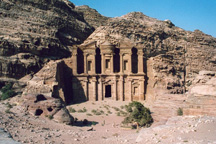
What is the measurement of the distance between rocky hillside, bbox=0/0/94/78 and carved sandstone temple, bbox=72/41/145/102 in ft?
21.6

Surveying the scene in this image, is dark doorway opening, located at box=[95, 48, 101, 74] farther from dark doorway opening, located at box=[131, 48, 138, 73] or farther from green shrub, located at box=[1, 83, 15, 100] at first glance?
green shrub, located at box=[1, 83, 15, 100]

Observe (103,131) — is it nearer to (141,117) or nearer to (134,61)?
(141,117)

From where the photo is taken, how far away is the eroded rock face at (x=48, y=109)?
1892cm

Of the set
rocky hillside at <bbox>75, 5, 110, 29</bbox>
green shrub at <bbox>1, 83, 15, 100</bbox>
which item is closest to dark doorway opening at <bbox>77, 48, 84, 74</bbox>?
green shrub at <bbox>1, 83, 15, 100</bbox>

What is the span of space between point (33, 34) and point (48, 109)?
859 inches

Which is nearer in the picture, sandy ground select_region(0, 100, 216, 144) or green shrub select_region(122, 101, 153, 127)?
sandy ground select_region(0, 100, 216, 144)

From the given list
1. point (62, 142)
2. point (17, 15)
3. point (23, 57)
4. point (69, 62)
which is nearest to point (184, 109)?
point (62, 142)

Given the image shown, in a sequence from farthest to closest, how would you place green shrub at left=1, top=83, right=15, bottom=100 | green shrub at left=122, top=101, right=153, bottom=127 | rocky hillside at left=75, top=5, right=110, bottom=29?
rocky hillside at left=75, top=5, right=110, bottom=29 → green shrub at left=1, top=83, right=15, bottom=100 → green shrub at left=122, top=101, right=153, bottom=127

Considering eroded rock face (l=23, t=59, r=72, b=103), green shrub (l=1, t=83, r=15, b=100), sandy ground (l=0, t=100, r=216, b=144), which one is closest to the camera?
sandy ground (l=0, t=100, r=216, b=144)

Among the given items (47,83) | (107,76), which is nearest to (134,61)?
(107,76)

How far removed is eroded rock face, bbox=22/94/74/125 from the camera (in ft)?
62.1

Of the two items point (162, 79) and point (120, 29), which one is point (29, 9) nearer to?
point (120, 29)

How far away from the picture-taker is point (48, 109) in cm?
1952

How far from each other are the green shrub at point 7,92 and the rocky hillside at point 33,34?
2638 millimetres
